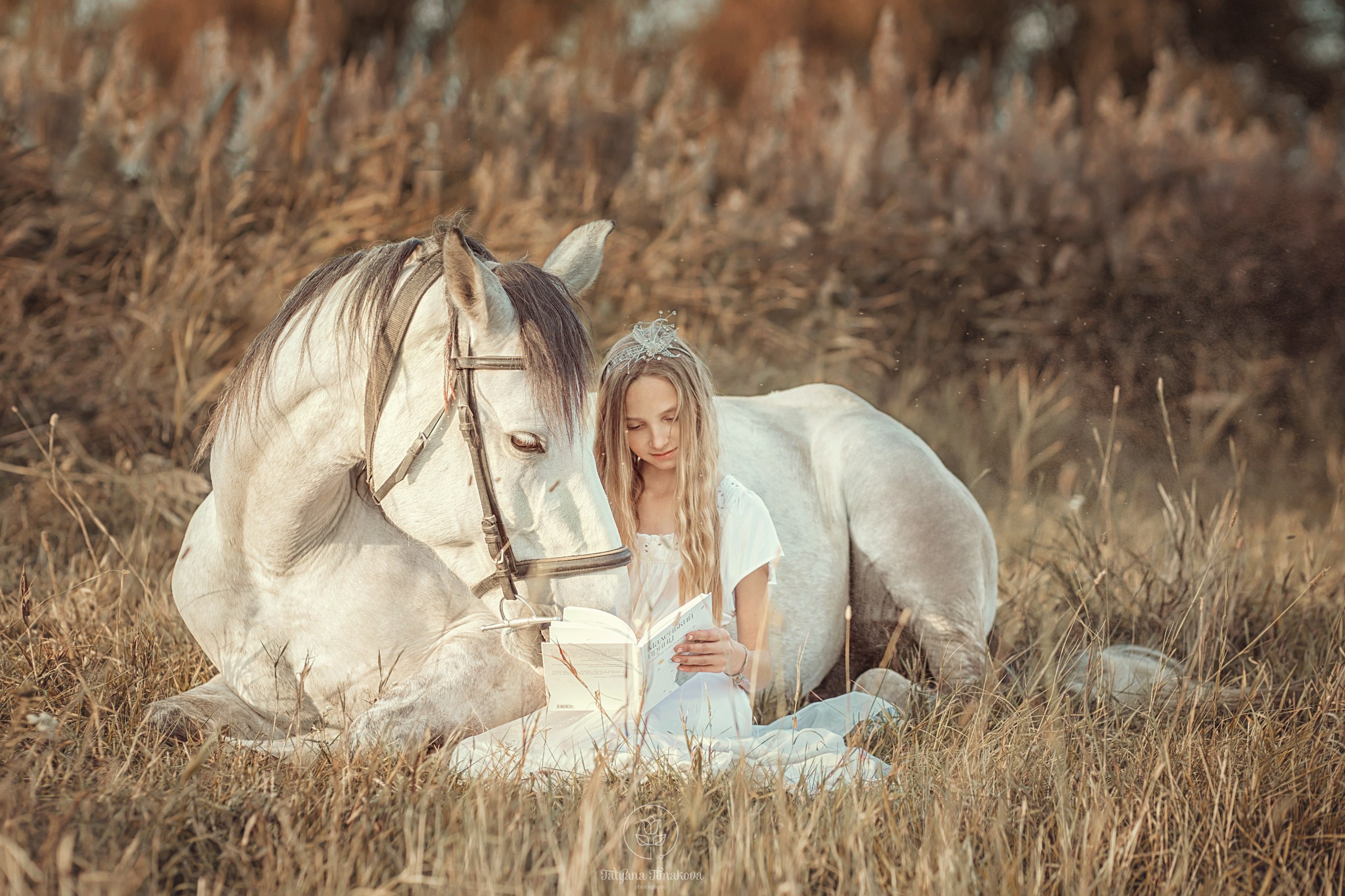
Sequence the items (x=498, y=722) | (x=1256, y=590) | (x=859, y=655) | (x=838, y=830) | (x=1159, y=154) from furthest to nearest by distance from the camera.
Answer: (x=1159, y=154) < (x=1256, y=590) < (x=859, y=655) < (x=498, y=722) < (x=838, y=830)

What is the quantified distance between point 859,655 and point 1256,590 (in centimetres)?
157

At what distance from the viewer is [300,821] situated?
1.86 m

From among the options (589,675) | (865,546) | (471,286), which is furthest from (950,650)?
(471,286)

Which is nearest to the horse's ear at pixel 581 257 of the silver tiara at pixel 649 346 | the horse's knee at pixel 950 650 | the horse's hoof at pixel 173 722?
the silver tiara at pixel 649 346

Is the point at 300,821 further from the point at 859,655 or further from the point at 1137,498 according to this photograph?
the point at 1137,498

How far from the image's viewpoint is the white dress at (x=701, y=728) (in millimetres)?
2301

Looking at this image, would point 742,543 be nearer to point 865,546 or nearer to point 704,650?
point 704,650

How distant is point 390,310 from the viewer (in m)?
2.35

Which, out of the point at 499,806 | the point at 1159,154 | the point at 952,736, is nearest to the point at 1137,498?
the point at 1159,154

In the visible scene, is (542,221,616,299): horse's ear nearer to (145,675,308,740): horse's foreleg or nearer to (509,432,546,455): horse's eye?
(509,432,546,455): horse's eye

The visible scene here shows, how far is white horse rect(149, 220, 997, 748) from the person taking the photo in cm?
229

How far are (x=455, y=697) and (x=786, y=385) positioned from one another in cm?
438

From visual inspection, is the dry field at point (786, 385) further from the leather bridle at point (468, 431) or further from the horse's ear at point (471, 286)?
the horse's ear at point (471, 286)

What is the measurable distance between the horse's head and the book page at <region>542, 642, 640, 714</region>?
111 mm
